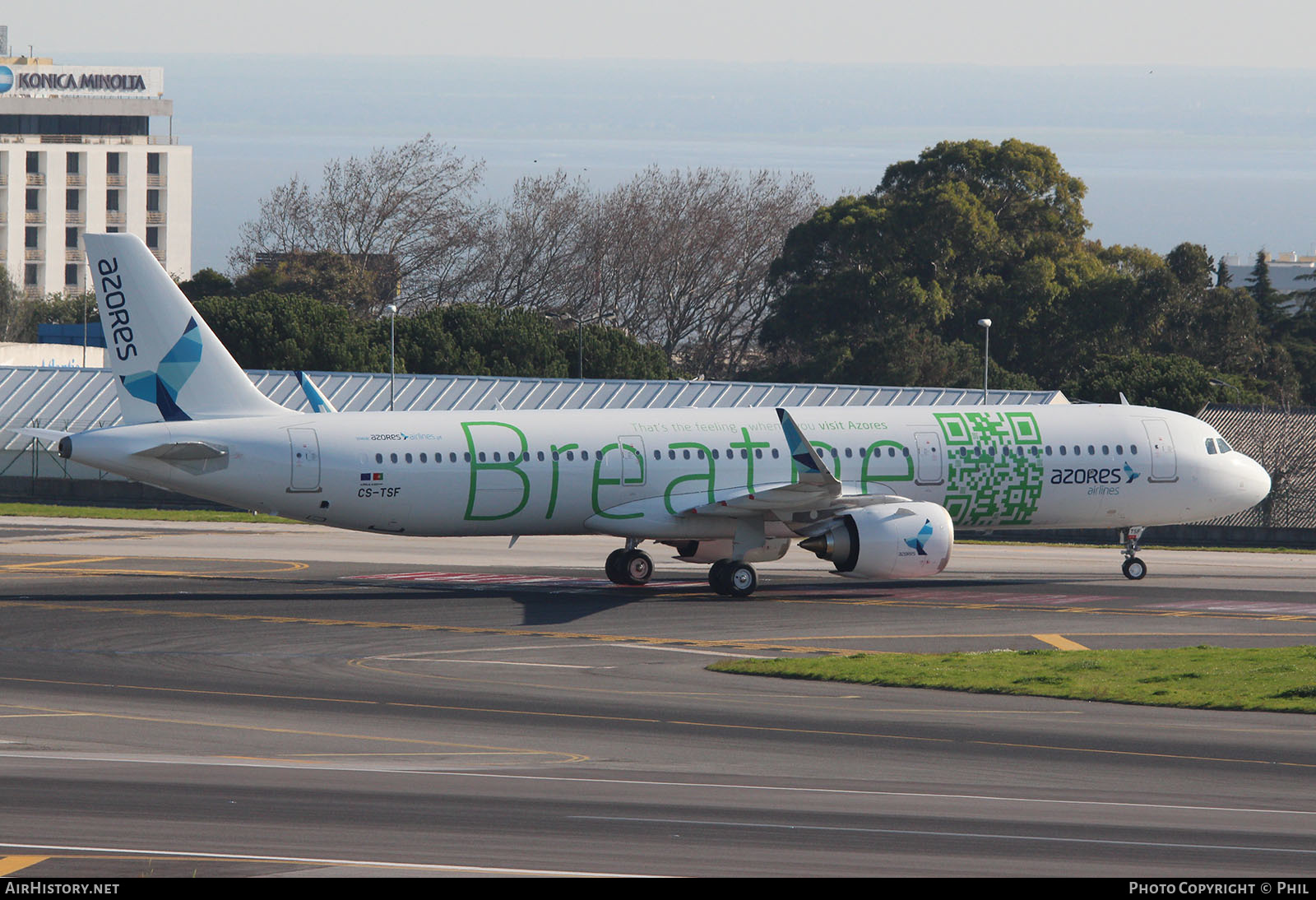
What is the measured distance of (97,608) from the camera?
126ft

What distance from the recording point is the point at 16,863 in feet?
53.6

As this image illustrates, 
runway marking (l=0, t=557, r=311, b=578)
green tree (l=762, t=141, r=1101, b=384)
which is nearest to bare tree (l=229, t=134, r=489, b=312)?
green tree (l=762, t=141, r=1101, b=384)

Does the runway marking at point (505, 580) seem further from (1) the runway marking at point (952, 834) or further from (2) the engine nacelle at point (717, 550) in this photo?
(1) the runway marking at point (952, 834)

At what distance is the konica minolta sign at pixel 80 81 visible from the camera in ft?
615

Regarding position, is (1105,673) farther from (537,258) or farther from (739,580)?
(537,258)

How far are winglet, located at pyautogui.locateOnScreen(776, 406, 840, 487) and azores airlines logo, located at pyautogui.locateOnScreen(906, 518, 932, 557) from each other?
7.83ft

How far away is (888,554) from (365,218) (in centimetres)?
10526

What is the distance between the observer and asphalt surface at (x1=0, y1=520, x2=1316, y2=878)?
1741cm

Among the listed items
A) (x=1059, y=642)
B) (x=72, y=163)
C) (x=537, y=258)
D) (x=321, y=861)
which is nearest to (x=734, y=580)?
(x=1059, y=642)

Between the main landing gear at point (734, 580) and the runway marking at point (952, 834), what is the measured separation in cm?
2288

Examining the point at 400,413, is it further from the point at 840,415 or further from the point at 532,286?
the point at 532,286

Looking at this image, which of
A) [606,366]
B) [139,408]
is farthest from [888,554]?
[606,366]

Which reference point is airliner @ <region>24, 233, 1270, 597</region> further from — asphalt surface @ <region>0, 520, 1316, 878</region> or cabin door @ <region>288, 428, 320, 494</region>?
asphalt surface @ <region>0, 520, 1316, 878</region>

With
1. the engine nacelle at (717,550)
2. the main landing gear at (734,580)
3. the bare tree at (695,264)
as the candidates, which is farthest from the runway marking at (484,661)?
the bare tree at (695,264)
